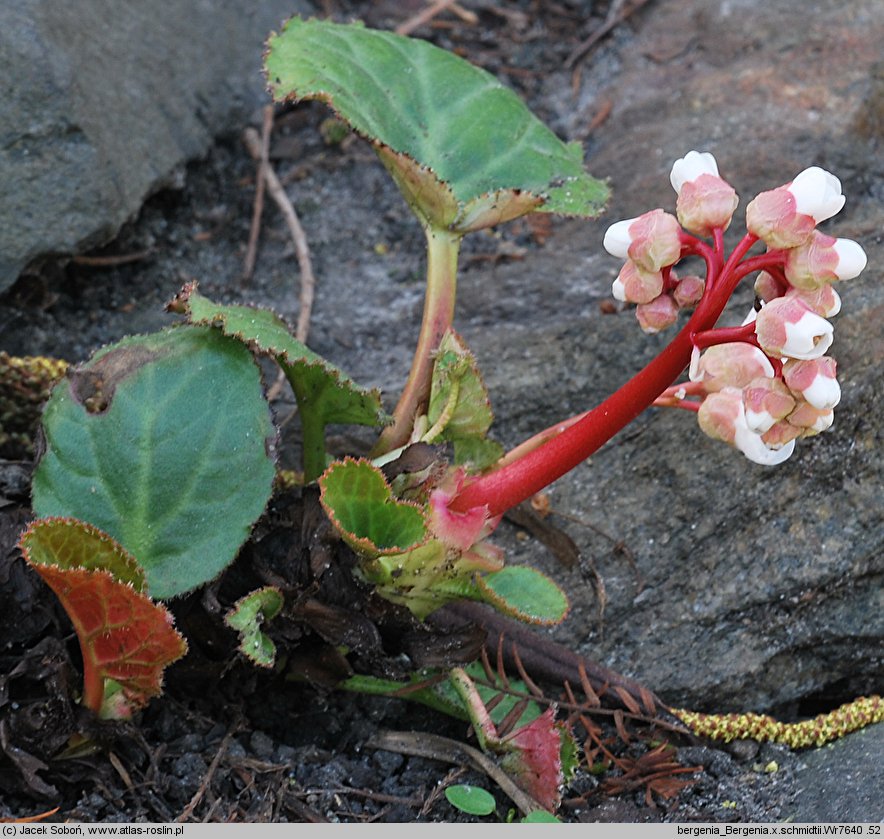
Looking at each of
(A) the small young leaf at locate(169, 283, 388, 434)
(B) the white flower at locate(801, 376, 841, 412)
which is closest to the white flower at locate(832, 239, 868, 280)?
(B) the white flower at locate(801, 376, 841, 412)

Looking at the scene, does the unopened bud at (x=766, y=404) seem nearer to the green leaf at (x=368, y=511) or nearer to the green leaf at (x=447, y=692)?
the green leaf at (x=368, y=511)

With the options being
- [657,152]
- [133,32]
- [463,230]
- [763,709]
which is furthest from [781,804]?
[133,32]

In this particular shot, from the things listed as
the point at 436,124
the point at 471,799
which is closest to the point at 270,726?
the point at 471,799

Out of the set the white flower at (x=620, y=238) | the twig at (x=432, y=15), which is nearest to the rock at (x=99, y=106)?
the twig at (x=432, y=15)

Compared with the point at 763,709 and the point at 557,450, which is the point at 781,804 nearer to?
the point at 763,709

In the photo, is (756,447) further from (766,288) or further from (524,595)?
(524,595)

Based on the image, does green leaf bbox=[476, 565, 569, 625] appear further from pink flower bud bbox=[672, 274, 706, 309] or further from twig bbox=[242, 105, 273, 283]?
twig bbox=[242, 105, 273, 283]
